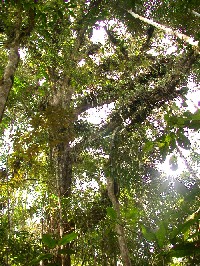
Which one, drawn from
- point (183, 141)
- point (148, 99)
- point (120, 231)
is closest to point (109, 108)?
point (148, 99)

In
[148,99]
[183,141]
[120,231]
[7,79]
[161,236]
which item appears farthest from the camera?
[148,99]

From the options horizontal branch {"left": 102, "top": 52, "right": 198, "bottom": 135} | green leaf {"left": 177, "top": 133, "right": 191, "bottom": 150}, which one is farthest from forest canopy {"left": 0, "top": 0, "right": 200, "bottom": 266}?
green leaf {"left": 177, "top": 133, "right": 191, "bottom": 150}

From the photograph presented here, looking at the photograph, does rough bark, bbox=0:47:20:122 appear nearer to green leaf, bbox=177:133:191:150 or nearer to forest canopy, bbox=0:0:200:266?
forest canopy, bbox=0:0:200:266

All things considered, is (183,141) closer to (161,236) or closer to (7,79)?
(161,236)

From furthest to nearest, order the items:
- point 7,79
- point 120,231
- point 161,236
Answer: point 120,231
point 7,79
point 161,236

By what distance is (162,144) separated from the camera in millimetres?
2498

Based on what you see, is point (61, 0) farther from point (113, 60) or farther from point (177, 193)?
point (113, 60)

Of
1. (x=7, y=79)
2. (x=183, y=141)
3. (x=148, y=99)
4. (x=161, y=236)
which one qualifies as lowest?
(x=161, y=236)

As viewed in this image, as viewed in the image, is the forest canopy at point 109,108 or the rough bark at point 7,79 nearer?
the rough bark at point 7,79

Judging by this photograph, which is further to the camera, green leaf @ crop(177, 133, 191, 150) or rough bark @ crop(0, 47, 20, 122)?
rough bark @ crop(0, 47, 20, 122)

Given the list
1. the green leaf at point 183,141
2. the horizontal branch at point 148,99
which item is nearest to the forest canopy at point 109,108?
the horizontal branch at point 148,99

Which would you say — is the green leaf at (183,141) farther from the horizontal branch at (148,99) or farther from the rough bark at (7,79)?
the horizontal branch at (148,99)

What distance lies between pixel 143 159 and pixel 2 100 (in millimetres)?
5672

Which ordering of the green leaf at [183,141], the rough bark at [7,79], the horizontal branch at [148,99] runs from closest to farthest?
the green leaf at [183,141] → the rough bark at [7,79] → the horizontal branch at [148,99]
